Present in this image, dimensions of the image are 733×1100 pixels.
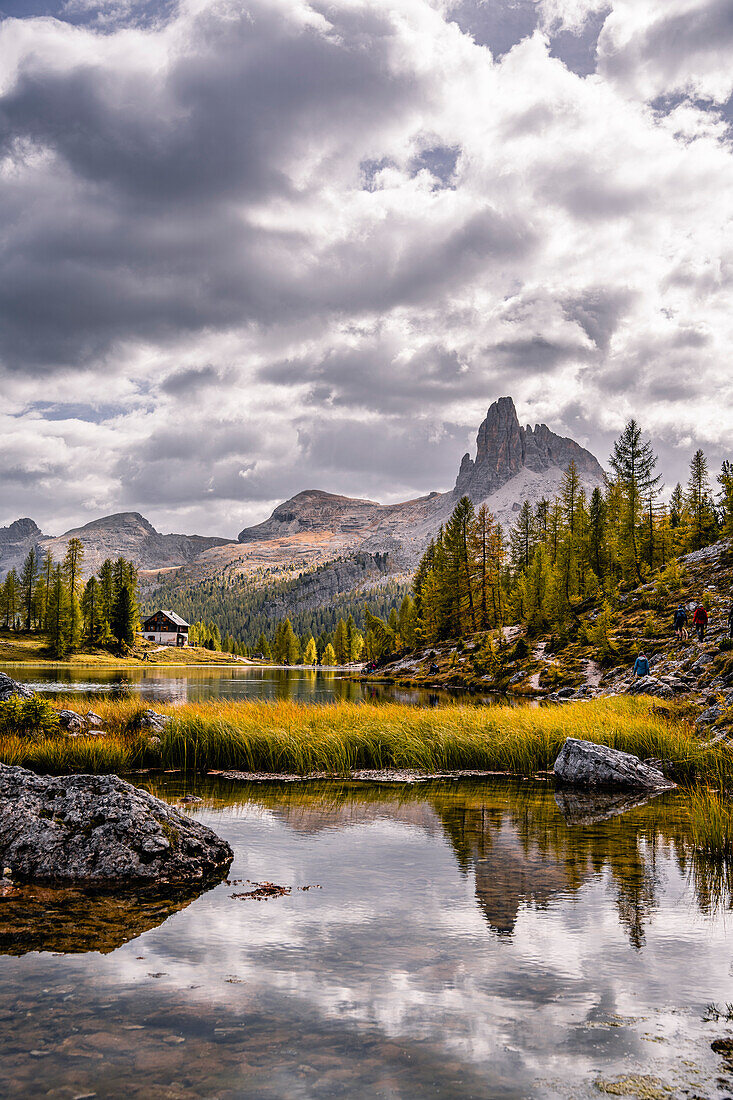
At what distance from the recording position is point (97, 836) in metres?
9.73

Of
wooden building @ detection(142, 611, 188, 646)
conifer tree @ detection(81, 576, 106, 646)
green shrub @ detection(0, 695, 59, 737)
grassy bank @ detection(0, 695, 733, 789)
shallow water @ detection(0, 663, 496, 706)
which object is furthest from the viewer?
wooden building @ detection(142, 611, 188, 646)

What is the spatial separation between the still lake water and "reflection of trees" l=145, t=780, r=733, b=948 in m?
0.07

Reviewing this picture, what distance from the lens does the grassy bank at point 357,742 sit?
61.0ft

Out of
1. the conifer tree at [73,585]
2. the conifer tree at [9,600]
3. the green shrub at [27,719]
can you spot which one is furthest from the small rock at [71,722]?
the conifer tree at [9,600]

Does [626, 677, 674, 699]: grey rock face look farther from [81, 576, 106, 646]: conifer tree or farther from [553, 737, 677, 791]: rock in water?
[81, 576, 106, 646]: conifer tree

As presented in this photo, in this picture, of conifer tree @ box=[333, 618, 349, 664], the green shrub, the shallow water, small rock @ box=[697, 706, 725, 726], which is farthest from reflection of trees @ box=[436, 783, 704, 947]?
conifer tree @ box=[333, 618, 349, 664]

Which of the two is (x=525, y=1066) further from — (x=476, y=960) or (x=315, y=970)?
(x=315, y=970)

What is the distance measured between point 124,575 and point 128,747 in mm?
117035

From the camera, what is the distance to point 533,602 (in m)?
74.8

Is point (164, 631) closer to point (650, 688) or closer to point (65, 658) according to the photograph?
point (65, 658)

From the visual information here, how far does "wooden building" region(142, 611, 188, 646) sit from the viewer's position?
632ft

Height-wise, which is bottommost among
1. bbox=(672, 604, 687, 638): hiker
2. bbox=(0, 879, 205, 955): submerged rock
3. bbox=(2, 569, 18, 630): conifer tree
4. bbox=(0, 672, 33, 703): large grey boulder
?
bbox=(0, 879, 205, 955): submerged rock

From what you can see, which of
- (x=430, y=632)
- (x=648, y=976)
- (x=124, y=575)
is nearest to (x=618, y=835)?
(x=648, y=976)

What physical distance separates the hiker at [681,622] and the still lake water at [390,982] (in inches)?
1312
